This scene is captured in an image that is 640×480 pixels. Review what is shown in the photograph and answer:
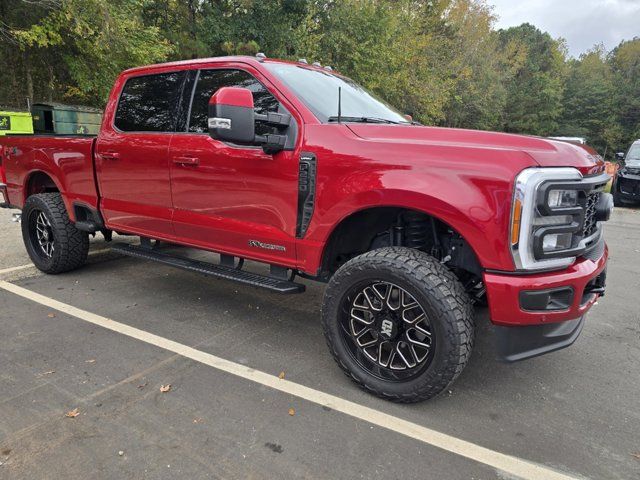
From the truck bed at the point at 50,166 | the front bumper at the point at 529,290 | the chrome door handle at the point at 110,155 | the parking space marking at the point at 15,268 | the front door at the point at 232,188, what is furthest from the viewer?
the parking space marking at the point at 15,268

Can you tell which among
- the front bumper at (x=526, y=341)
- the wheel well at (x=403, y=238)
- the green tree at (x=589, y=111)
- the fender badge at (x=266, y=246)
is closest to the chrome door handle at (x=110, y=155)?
the fender badge at (x=266, y=246)

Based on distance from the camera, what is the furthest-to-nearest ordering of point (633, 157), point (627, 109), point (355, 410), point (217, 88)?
point (627, 109) < point (633, 157) < point (217, 88) < point (355, 410)

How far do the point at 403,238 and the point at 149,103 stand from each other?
2.58 meters

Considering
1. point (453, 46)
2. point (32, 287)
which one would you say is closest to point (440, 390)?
point (32, 287)

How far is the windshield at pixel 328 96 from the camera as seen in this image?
10.5 feet

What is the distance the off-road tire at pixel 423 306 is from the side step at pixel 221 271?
443 mm

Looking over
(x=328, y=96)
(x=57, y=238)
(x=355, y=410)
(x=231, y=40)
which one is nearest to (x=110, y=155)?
(x=57, y=238)

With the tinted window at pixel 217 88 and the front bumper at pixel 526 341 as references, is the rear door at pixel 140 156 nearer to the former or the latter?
the tinted window at pixel 217 88

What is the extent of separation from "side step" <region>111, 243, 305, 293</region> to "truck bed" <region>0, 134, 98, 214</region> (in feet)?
2.38

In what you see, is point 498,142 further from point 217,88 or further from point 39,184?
point 39,184

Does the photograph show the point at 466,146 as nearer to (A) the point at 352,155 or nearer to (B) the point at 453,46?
(A) the point at 352,155

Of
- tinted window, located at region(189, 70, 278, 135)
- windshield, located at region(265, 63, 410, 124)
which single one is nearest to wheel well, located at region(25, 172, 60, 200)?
tinted window, located at region(189, 70, 278, 135)

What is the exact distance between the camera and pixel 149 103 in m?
4.07

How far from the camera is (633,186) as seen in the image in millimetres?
12539
